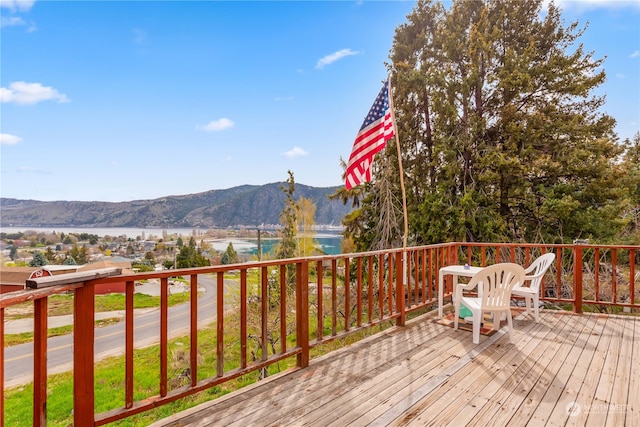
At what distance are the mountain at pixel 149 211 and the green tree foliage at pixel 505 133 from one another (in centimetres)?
3021

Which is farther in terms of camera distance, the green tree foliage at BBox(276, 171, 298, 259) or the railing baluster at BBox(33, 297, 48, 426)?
the green tree foliage at BBox(276, 171, 298, 259)

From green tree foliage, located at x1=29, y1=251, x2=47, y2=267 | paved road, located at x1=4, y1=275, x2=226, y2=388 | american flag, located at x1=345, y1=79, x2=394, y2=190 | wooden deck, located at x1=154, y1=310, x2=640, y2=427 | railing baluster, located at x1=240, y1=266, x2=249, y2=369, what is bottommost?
paved road, located at x1=4, y1=275, x2=226, y2=388

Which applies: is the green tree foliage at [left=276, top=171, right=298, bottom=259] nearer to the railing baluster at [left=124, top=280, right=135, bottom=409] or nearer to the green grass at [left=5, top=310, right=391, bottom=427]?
the green grass at [left=5, top=310, right=391, bottom=427]

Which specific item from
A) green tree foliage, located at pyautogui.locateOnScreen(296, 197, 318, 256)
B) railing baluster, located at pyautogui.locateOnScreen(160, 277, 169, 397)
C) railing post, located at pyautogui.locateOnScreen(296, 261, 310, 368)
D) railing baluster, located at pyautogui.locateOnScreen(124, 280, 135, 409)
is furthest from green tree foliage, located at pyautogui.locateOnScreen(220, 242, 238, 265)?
railing baluster, located at pyautogui.locateOnScreen(124, 280, 135, 409)

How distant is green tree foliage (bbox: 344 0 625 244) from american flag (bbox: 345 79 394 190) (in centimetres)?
714

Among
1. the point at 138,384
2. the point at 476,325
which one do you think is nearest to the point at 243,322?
the point at 476,325

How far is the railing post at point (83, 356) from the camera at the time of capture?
1.83 metres

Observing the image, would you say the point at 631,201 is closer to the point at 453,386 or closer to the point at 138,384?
the point at 453,386

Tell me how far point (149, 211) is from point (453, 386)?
55.1 metres

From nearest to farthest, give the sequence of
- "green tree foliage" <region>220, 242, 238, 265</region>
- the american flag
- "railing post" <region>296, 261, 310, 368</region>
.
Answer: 1. "railing post" <region>296, 261, 310, 368</region>
2. the american flag
3. "green tree foliage" <region>220, 242, 238, 265</region>

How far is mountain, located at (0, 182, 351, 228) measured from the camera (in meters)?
44.2

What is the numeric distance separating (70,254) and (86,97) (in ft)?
96.2

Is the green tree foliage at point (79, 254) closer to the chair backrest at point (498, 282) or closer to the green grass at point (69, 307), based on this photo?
the green grass at point (69, 307)

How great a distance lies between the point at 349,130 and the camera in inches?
601
